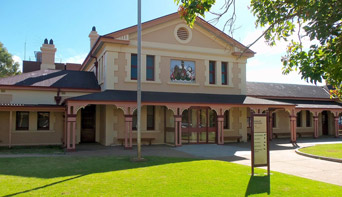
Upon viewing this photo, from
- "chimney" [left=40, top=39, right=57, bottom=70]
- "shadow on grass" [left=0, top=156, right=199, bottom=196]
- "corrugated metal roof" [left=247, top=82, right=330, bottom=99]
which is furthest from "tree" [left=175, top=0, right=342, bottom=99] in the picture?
"chimney" [left=40, top=39, right=57, bottom=70]

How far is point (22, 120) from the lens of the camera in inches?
712

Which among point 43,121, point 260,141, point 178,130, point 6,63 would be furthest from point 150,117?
point 6,63

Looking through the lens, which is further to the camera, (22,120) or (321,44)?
(22,120)

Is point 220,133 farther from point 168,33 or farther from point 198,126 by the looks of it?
point 168,33

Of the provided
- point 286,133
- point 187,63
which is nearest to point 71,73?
point 187,63

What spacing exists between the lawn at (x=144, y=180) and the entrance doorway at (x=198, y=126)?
24.1 feet

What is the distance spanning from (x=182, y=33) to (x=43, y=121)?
34.8ft

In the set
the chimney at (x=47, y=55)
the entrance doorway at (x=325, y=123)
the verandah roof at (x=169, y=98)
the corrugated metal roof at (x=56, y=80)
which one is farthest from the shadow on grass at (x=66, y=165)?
the entrance doorway at (x=325, y=123)

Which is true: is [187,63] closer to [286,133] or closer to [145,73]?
[145,73]

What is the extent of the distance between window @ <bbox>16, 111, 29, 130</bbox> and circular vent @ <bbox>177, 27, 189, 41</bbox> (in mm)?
10864

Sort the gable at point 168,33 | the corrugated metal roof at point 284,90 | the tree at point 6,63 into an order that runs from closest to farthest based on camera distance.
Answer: the gable at point 168,33 → the corrugated metal roof at point 284,90 → the tree at point 6,63

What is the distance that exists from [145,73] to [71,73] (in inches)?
258

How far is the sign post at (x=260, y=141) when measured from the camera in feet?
30.3

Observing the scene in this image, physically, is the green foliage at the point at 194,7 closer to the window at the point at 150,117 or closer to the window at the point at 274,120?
the window at the point at 150,117
